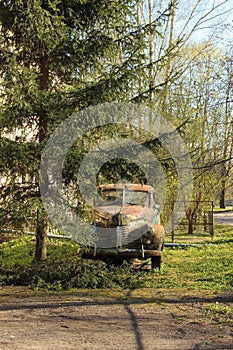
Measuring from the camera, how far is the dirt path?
4258 millimetres

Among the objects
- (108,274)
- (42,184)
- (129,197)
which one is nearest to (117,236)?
(129,197)

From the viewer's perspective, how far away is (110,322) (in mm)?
5020

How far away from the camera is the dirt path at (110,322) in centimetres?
426

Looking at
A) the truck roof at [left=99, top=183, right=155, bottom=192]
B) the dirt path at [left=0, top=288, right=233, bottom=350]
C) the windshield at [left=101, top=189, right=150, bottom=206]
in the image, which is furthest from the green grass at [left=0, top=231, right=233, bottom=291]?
the truck roof at [left=99, top=183, right=155, bottom=192]

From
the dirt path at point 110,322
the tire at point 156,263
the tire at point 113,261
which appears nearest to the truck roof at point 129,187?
the tire at point 113,261

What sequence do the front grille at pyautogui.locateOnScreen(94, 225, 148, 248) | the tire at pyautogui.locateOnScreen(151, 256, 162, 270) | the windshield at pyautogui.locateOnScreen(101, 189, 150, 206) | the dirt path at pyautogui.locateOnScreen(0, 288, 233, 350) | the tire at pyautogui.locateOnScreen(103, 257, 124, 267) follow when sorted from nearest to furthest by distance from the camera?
the dirt path at pyautogui.locateOnScreen(0, 288, 233, 350), the front grille at pyautogui.locateOnScreen(94, 225, 148, 248), the tire at pyautogui.locateOnScreen(103, 257, 124, 267), the tire at pyautogui.locateOnScreen(151, 256, 162, 270), the windshield at pyautogui.locateOnScreen(101, 189, 150, 206)

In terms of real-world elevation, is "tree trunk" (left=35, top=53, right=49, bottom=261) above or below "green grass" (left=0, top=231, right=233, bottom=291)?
above

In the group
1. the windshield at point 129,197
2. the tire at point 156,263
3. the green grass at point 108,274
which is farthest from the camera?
the windshield at point 129,197

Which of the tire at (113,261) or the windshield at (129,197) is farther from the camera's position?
the windshield at (129,197)

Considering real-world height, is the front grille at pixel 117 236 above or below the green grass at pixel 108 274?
above

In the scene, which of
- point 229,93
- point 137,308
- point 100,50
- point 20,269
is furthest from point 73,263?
point 229,93

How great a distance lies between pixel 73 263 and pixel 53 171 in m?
1.74

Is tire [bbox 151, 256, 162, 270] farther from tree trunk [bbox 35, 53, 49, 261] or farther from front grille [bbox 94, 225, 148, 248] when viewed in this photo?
tree trunk [bbox 35, 53, 49, 261]

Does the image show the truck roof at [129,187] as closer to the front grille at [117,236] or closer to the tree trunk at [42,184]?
the front grille at [117,236]
